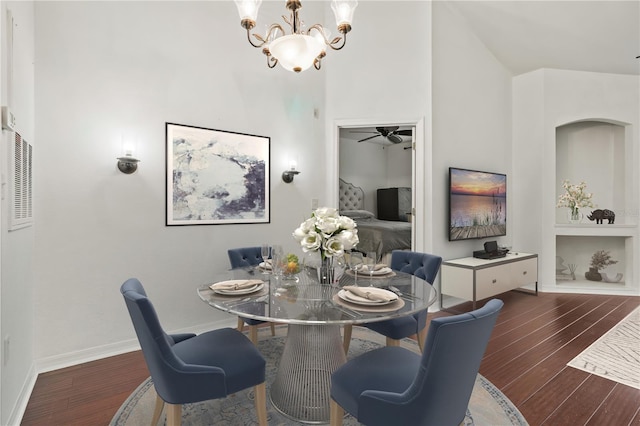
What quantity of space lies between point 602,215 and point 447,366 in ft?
16.6

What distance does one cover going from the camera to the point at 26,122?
7.14 feet

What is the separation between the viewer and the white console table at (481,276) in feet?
12.0

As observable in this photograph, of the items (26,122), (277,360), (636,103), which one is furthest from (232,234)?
(636,103)

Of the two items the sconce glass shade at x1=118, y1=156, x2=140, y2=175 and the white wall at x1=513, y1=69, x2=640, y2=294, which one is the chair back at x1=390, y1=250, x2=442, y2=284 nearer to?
the sconce glass shade at x1=118, y1=156, x2=140, y2=175

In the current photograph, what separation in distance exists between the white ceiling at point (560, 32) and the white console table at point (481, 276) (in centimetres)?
277

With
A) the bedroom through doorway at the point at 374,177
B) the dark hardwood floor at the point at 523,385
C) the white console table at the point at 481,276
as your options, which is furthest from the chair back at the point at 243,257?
the bedroom through doorway at the point at 374,177

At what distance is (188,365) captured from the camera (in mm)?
1421

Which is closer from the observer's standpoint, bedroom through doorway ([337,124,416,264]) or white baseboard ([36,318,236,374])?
white baseboard ([36,318,236,374])

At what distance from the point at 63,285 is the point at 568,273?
258 inches

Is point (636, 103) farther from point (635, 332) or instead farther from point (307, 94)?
point (307, 94)

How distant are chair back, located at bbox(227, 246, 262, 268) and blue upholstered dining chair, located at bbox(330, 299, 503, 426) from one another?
1.67 metres

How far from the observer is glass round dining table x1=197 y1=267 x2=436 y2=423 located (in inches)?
58.9

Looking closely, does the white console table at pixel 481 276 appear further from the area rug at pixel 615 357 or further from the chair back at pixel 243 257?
the chair back at pixel 243 257

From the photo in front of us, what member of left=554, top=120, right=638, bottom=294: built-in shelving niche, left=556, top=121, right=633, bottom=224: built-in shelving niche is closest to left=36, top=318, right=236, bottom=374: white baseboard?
left=554, top=120, right=638, bottom=294: built-in shelving niche
